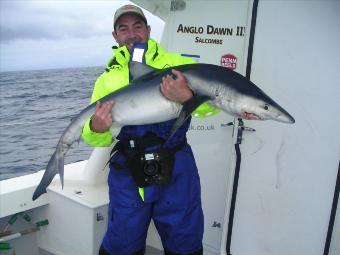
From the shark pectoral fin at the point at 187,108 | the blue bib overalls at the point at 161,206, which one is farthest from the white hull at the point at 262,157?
the shark pectoral fin at the point at 187,108

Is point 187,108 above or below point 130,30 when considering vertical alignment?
below

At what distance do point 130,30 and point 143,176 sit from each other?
114cm

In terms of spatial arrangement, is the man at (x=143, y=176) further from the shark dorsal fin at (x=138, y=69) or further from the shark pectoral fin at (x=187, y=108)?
the shark pectoral fin at (x=187, y=108)

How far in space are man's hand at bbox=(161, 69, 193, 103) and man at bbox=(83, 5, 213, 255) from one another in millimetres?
337

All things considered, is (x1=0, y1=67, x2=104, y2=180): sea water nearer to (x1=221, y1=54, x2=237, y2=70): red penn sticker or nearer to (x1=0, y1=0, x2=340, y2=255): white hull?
(x1=0, y1=0, x2=340, y2=255): white hull

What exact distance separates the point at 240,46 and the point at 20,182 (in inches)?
116

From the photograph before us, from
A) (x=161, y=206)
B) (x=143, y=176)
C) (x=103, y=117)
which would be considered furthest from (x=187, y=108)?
(x=161, y=206)

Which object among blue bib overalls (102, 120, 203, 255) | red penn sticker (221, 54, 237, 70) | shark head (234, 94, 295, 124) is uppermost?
red penn sticker (221, 54, 237, 70)

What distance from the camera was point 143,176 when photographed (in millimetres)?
2725

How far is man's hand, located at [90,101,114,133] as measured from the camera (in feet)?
8.16

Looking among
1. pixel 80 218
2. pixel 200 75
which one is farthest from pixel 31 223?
pixel 200 75

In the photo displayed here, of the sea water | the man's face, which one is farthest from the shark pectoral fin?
the sea water

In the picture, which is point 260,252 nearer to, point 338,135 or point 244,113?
point 338,135

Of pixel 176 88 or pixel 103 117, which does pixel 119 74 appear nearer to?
pixel 103 117
